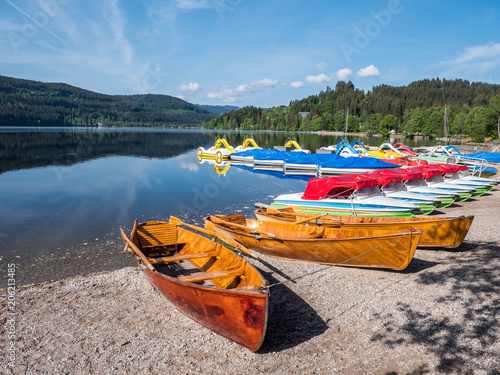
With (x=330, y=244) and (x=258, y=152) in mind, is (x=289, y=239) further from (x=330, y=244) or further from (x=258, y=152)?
(x=258, y=152)

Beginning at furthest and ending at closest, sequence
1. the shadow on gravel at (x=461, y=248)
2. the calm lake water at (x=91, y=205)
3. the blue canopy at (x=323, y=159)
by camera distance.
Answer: the blue canopy at (x=323, y=159) < the calm lake water at (x=91, y=205) < the shadow on gravel at (x=461, y=248)

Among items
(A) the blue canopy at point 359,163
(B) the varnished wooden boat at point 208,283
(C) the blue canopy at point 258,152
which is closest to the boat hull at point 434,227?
(B) the varnished wooden boat at point 208,283

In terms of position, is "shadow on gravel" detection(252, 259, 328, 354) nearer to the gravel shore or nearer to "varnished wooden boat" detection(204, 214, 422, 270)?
the gravel shore

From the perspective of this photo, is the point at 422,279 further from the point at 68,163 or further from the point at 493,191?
the point at 68,163

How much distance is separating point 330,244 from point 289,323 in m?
3.40

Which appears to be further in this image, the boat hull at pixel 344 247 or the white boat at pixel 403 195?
the white boat at pixel 403 195

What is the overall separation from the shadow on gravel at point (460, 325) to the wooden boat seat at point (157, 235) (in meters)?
7.41

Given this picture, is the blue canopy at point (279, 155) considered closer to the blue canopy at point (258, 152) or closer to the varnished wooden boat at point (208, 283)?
the blue canopy at point (258, 152)

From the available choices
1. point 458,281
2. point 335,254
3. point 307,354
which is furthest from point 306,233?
point 307,354

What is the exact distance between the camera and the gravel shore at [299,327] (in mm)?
6414

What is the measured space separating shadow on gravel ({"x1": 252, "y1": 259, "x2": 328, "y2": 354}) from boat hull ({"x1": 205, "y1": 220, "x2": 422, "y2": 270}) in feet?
6.35

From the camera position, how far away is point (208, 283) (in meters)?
8.91

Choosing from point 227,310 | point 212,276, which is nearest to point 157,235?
point 212,276

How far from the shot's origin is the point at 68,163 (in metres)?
46.0
